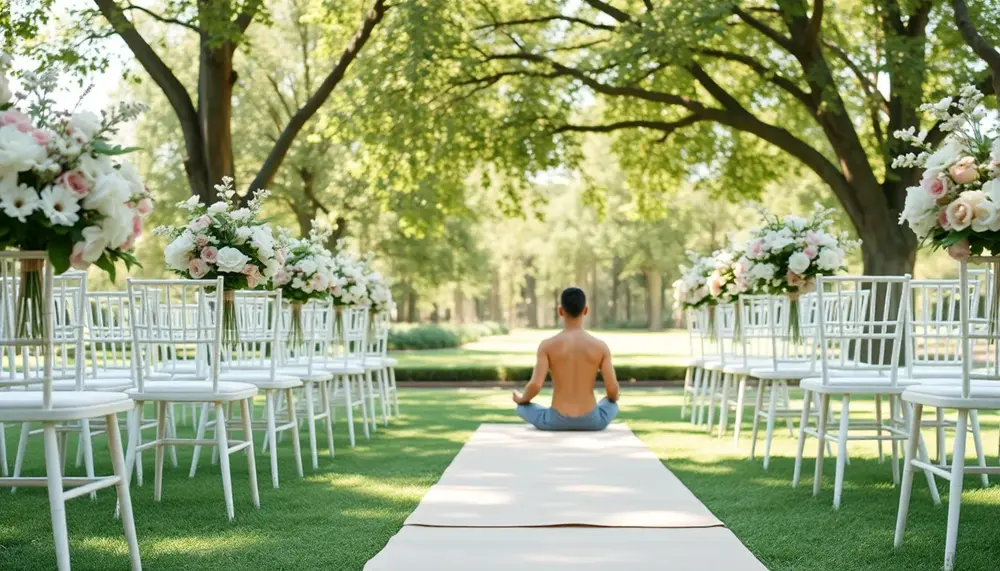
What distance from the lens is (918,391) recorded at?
178 inches

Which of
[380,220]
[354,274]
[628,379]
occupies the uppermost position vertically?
[380,220]

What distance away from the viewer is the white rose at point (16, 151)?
3.34m

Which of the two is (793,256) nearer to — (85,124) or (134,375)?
(134,375)

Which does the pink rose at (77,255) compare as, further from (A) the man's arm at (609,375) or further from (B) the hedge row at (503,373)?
(B) the hedge row at (503,373)

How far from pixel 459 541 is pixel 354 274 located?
522 centimetres

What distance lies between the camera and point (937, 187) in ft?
13.7

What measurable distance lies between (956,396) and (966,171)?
0.94 metres

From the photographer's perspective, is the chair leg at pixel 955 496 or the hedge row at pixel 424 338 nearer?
the chair leg at pixel 955 496

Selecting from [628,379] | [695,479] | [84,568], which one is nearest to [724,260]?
[695,479]

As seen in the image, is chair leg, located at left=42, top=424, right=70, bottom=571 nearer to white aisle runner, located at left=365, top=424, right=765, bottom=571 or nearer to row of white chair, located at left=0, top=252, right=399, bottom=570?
row of white chair, located at left=0, top=252, right=399, bottom=570

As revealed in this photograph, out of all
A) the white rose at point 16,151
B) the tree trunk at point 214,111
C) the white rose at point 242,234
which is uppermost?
the tree trunk at point 214,111

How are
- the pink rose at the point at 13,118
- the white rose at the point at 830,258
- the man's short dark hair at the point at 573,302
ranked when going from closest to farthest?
1. the pink rose at the point at 13,118
2. the white rose at the point at 830,258
3. the man's short dark hair at the point at 573,302

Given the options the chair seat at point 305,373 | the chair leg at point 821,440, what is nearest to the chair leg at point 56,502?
the chair seat at point 305,373

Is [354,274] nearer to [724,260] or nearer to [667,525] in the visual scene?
[724,260]
